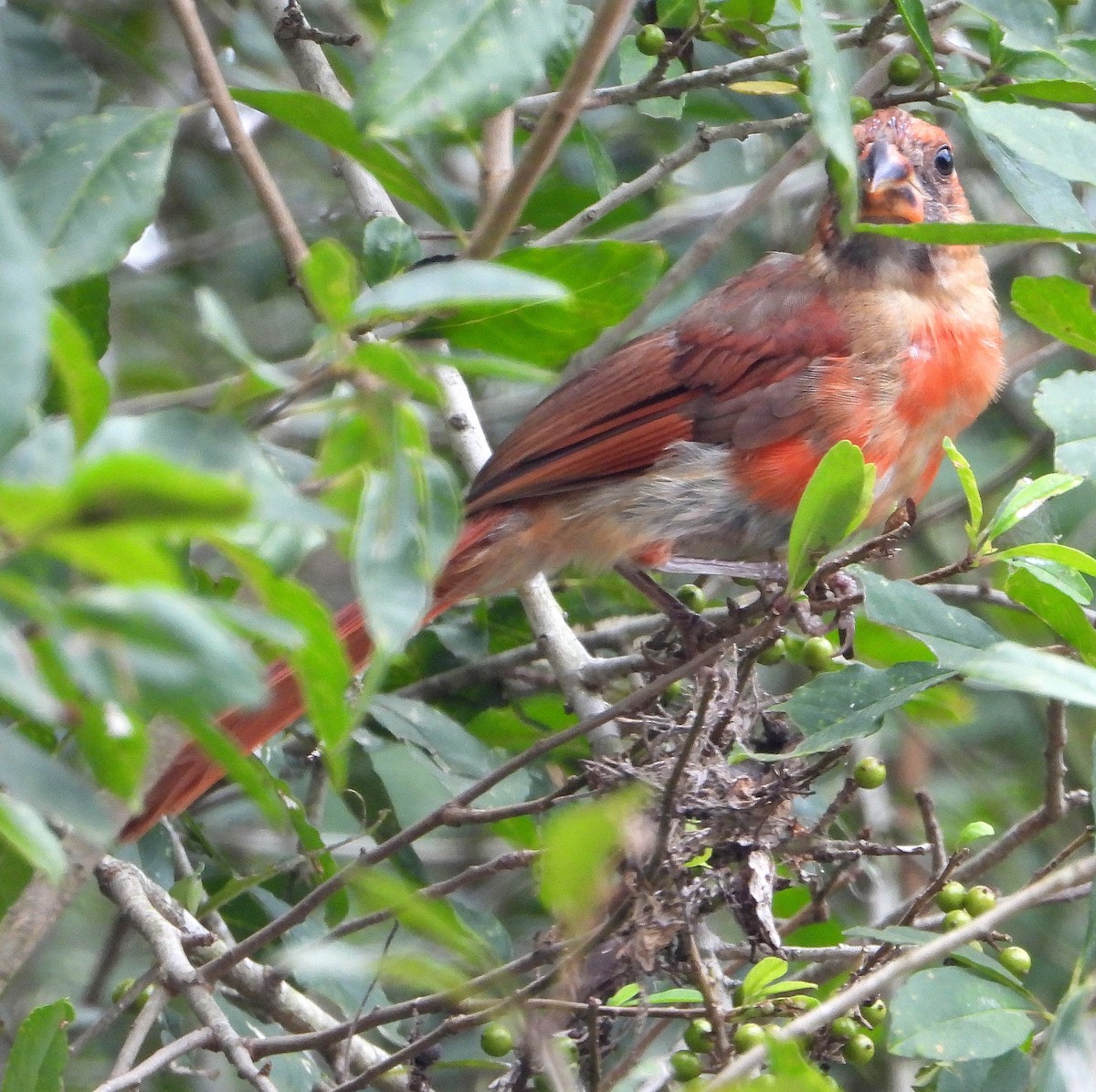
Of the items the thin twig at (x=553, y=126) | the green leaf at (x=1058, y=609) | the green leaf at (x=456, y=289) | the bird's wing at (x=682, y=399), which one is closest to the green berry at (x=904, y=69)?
the bird's wing at (x=682, y=399)

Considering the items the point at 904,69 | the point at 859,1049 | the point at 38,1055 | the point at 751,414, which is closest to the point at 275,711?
the point at 38,1055

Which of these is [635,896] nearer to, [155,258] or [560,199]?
[560,199]

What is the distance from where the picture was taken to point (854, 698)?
Result: 223 centimetres

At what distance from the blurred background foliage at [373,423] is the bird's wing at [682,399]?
1.09 ft

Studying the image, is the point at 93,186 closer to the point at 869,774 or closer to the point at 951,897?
the point at 869,774

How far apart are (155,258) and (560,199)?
1.34 meters

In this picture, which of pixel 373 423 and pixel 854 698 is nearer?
pixel 373 423

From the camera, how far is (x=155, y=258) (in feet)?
13.8

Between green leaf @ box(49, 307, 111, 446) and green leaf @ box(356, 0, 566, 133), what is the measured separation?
684mm

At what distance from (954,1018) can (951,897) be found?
0.42 metres

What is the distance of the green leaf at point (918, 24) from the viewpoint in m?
2.34

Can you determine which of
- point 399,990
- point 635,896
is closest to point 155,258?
point 399,990

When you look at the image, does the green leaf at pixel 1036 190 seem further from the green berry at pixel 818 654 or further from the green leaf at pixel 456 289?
the green leaf at pixel 456 289

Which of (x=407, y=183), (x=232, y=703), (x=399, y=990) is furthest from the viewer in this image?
(x=399, y=990)
